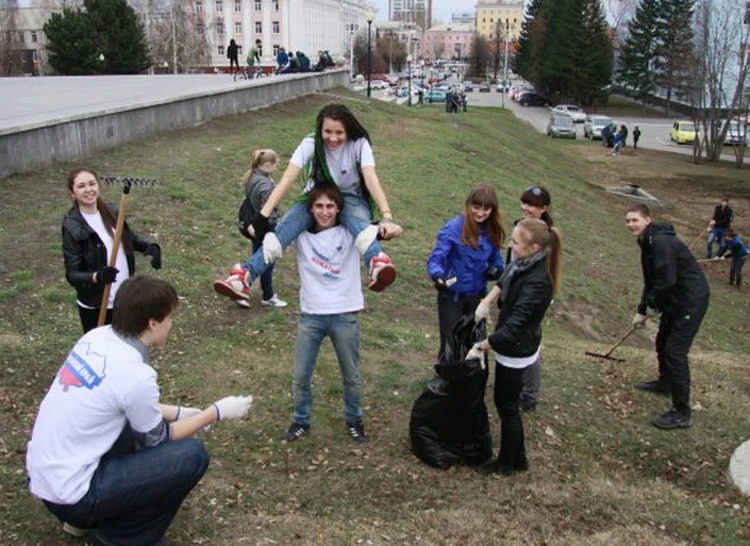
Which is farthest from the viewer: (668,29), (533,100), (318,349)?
(533,100)

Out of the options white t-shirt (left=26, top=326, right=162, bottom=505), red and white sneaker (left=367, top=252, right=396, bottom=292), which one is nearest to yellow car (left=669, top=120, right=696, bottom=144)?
red and white sneaker (left=367, top=252, right=396, bottom=292)

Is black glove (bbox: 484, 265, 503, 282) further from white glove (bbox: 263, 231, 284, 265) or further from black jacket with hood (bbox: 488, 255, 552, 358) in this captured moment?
white glove (bbox: 263, 231, 284, 265)

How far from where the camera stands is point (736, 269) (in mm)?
15266

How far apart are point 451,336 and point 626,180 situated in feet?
85.2

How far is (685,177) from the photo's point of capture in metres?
30.1

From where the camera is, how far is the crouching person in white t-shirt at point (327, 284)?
442cm

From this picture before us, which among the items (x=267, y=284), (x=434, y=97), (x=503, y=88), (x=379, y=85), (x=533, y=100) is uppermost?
(x=267, y=284)

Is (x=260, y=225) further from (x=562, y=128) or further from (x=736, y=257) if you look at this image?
(x=562, y=128)

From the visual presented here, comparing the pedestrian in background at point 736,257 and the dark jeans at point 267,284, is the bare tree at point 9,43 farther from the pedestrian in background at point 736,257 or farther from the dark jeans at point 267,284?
the dark jeans at point 267,284

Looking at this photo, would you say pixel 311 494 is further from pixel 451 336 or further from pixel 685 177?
pixel 685 177

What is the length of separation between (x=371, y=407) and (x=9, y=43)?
6981 cm

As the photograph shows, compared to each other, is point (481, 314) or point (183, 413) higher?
point (481, 314)

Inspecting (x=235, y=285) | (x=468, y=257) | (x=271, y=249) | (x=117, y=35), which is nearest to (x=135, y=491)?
(x=235, y=285)

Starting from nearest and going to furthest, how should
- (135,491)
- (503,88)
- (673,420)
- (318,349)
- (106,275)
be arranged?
(135,491) → (106,275) → (318,349) → (673,420) → (503,88)
